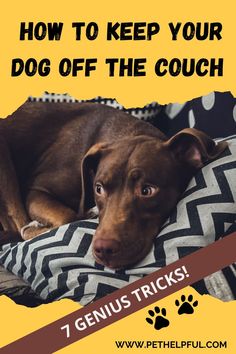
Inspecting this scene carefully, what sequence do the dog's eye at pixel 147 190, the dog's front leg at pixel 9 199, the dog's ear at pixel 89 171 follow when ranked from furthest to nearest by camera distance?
the dog's front leg at pixel 9 199
the dog's ear at pixel 89 171
the dog's eye at pixel 147 190

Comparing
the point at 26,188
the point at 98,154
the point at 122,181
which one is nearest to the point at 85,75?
the point at 98,154

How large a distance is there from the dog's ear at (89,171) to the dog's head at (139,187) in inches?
1.8

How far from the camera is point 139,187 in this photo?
1.93 metres

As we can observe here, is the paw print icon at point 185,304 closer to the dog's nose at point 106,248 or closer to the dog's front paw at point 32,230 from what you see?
the dog's nose at point 106,248

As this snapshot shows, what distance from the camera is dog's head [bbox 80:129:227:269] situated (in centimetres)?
185

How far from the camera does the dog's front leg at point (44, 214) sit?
2.20 metres

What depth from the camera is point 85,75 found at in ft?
6.80

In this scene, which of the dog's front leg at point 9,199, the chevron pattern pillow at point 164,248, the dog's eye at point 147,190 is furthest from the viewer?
the dog's front leg at point 9,199

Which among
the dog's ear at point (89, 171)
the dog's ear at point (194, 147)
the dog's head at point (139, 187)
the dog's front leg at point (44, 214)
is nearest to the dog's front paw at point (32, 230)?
the dog's front leg at point (44, 214)

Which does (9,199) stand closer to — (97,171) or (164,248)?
(97,171)

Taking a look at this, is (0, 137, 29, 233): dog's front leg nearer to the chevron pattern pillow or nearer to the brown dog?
the brown dog

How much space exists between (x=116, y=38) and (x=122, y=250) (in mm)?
736

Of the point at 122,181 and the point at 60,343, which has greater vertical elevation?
the point at 122,181

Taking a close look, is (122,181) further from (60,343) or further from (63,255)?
(60,343)
